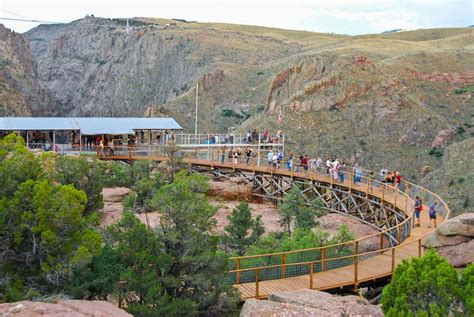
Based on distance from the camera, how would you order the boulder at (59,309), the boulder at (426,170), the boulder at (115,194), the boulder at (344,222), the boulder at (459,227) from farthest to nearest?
the boulder at (426,170), the boulder at (115,194), the boulder at (344,222), the boulder at (459,227), the boulder at (59,309)

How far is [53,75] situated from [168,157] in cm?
9973

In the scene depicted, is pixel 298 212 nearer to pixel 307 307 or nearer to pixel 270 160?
pixel 270 160

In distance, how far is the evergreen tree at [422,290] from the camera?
11.1 meters

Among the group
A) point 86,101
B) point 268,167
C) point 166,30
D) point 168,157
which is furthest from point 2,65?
point 268,167

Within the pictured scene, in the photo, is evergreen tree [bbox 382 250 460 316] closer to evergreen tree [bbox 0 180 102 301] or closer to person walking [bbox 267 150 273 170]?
evergreen tree [bbox 0 180 102 301]

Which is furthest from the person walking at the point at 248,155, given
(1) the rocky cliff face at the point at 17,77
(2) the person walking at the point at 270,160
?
(1) the rocky cliff face at the point at 17,77

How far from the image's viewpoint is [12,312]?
30.3ft

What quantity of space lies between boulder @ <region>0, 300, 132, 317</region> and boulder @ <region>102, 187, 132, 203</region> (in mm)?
23859

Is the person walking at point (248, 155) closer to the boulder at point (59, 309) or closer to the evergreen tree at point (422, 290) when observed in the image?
the evergreen tree at point (422, 290)

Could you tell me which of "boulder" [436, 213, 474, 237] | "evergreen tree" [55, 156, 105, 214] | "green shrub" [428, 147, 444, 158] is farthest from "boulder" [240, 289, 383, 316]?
"green shrub" [428, 147, 444, 158]

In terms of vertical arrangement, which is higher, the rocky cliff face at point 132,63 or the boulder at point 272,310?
the rocky cliff face at point 132,63

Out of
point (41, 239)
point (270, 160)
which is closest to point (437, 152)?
point (270, 160)

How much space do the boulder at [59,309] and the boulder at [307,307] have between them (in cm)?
323

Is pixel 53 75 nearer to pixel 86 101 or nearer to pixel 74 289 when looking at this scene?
pixel 86 101
